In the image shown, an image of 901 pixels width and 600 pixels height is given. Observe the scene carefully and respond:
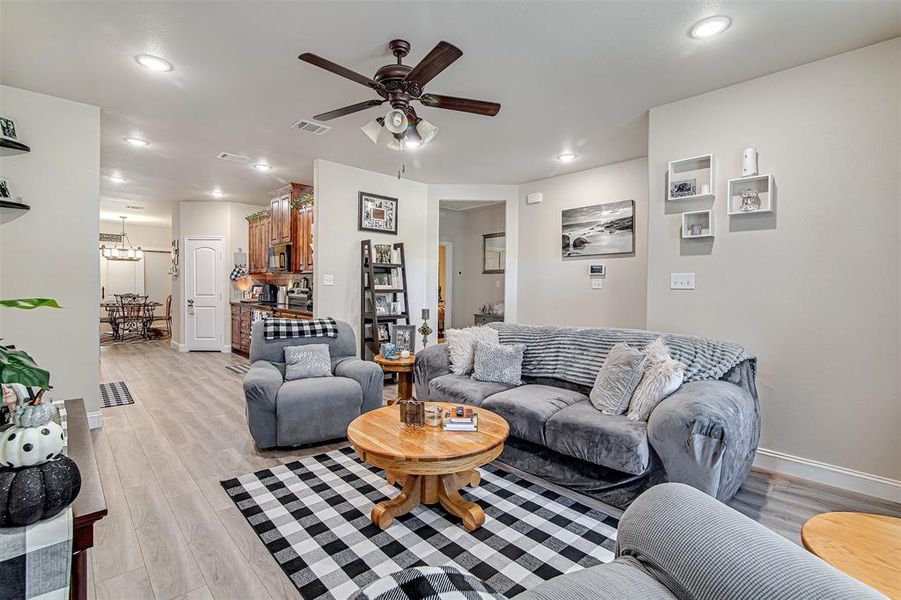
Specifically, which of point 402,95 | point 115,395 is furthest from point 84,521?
point 115,395

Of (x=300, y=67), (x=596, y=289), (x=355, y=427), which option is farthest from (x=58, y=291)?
(x=596, y=289)

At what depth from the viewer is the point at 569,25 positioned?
2.32 metres

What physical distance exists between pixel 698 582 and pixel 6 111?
4872mm

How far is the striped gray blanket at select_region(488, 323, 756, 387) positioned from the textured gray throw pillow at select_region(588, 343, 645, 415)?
22 cm

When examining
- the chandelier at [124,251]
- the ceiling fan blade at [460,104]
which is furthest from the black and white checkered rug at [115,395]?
the chandelier at [124,251]

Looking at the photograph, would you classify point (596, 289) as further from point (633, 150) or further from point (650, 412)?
point (650, 412)

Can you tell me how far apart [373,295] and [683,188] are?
3277 millimetres

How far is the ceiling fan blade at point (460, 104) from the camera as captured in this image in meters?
2.49

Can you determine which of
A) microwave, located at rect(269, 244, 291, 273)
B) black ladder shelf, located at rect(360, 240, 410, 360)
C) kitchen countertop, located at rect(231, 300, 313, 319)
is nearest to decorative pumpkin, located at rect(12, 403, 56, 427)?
black ladder shelf, located at rect(360, 240, 410, 360)

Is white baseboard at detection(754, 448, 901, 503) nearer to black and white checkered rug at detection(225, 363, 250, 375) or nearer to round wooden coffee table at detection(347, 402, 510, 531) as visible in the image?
round wooden coffee table at detection(347, 402, 510, 531)

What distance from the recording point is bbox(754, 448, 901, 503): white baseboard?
2459mm

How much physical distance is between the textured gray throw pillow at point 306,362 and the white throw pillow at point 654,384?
92.0 inches

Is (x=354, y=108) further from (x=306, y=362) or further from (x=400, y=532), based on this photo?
(x=400, y=532)

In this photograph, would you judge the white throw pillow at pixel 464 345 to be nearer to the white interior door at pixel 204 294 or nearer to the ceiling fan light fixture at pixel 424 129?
the ceiling fan light fixture at pixel 424 129
